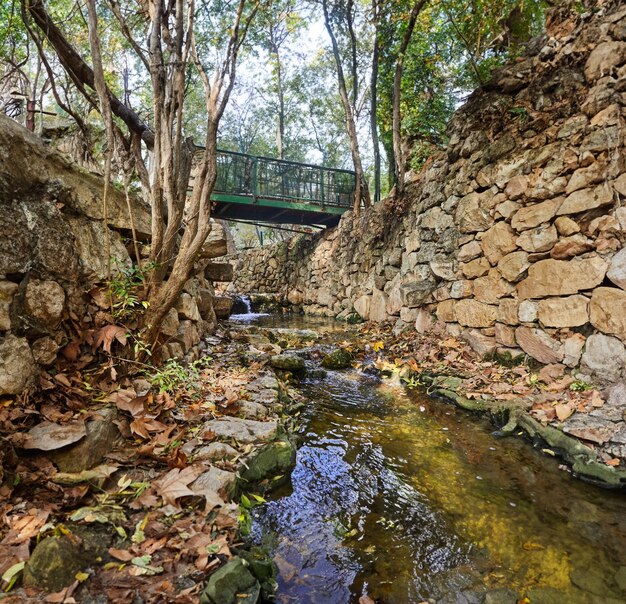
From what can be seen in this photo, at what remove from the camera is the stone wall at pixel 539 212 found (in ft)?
12.5

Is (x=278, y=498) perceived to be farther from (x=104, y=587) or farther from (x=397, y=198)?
(x=397, y=198)

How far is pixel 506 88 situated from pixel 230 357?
211 inches

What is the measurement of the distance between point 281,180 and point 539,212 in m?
8.47

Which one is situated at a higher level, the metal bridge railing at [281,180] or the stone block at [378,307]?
the metal bridge railing at [281,180]

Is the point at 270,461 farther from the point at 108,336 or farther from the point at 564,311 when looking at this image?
the point at 564,311

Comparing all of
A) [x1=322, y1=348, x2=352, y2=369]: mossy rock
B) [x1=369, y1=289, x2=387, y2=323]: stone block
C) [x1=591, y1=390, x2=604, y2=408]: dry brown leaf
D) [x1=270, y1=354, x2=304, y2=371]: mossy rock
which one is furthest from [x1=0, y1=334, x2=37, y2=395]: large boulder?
[x1=369, y1=289, x2=387, y2=323]: stone block

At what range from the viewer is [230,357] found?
4.71 m

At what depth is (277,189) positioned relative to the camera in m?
11.6

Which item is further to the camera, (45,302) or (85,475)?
(45,302)

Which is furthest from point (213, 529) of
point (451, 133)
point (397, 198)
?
point (397, 198)

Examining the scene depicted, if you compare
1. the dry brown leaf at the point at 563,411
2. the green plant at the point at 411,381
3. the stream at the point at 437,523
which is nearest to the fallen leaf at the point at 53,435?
the stream at the point at 437,523

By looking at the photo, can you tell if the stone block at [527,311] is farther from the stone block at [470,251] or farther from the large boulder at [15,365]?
the large boulder at [15,365]

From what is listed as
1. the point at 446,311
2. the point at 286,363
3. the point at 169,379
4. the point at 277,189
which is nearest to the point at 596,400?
the point at 446,311

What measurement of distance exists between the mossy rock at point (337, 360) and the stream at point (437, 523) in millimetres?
1959
